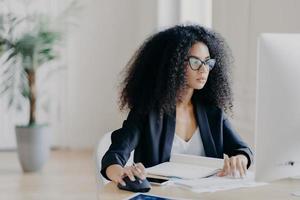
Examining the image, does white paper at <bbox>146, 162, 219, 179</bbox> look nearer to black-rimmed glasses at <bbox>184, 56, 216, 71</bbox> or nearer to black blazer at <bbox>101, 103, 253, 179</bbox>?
black blazer at <bbox>101, 103, 253, 179</bbox>

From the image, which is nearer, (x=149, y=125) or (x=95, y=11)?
(x=149, y=125)

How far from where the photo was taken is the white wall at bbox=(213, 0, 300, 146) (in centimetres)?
331

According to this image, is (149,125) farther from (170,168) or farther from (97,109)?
(97,109)

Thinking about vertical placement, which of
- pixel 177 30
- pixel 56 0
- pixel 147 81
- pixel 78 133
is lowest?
pixel 78 133

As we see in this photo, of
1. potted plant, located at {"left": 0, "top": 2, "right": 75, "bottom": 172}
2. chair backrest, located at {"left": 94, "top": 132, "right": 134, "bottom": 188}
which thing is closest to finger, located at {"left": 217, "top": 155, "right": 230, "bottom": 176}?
chair backrest, located at {"left": 94, "top": 132, "right": 134, "bottom": 188}

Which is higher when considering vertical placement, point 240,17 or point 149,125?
point 240,17

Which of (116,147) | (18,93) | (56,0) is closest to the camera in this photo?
(116,147)

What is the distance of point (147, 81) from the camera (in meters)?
Result: 2.19

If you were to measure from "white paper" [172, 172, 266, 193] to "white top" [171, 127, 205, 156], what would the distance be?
0.27 metres

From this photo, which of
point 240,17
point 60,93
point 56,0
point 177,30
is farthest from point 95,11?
point 177,30

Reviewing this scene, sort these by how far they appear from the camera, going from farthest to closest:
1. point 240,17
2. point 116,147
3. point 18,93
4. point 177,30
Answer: point 18,93 → point 240,17 → point 177,30 → point 116,147

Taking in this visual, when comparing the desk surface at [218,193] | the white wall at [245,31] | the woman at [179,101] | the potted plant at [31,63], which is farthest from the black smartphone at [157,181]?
the potted plant at [31,63]

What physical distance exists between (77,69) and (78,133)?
642mm

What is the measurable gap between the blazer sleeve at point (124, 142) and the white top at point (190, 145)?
0.16 meters
